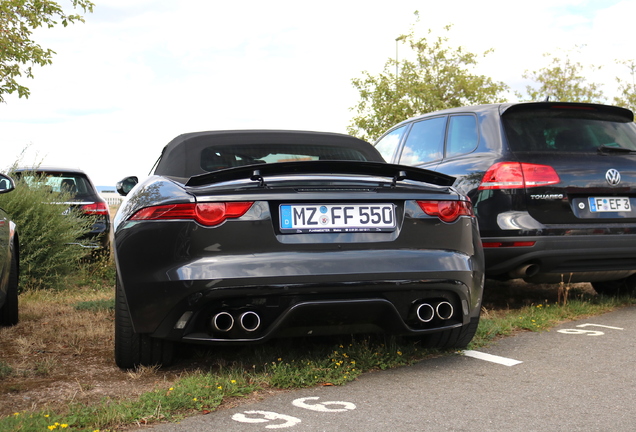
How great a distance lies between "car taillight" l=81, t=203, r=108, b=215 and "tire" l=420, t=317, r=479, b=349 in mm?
6555

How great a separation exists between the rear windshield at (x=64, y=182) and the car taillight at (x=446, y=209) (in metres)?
6.71

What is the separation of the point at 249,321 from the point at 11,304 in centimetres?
299

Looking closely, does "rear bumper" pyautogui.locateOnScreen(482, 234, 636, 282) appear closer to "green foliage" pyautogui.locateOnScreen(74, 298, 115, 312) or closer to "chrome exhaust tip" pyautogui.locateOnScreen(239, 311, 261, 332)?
"chrome exhaust tip" pyautogui.locateOnScreen(239, 311, 261, 332)

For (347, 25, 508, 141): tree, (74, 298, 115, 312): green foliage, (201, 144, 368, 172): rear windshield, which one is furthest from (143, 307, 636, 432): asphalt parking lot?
(347, 25, 508, 141): tree

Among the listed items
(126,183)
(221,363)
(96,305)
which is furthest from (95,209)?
(221,363)

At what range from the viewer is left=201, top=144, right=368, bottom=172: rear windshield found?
4.34 metres

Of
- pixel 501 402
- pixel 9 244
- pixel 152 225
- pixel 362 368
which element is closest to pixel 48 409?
pixel 152 225

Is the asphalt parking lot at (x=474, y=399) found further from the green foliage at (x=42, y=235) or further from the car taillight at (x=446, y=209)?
the green foliage at (x=42, y=235)

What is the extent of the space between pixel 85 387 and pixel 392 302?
1661 mm

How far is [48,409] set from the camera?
3.13 m

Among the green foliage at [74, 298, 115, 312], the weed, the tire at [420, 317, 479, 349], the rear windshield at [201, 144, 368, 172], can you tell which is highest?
the rear windshield at [201, 144, 368, 172]

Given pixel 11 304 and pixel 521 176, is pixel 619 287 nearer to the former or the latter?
pixel 521 176

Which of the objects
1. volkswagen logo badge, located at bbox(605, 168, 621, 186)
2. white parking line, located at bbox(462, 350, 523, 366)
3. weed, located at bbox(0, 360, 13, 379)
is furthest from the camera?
volkswagen logo badge, located at bbox(605, 168, 621, 186)

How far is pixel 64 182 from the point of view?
9.61 m
